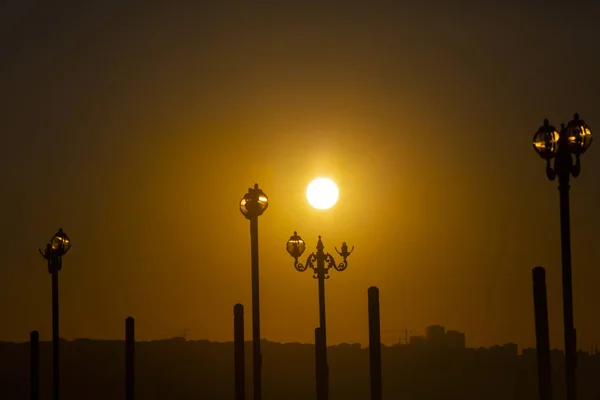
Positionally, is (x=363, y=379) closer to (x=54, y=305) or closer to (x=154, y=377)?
(x=154, y=377)

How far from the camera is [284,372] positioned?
127 metres

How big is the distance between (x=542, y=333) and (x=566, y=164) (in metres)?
3.28

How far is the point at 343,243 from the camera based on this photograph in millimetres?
44750

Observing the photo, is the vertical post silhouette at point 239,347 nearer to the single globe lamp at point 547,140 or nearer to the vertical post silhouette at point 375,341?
the vertical post silhouette at point 375,341

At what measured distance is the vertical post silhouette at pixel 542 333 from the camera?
1013 inches

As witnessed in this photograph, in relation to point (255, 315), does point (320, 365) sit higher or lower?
lower

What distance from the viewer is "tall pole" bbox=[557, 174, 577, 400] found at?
25031mm

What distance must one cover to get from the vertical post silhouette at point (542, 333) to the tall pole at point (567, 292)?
0.56 m

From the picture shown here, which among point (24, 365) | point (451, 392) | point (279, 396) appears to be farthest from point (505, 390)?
point (24, 365)

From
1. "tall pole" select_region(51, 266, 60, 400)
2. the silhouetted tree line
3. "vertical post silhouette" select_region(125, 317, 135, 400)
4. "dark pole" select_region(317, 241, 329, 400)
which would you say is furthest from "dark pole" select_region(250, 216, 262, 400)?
the silhouetted tree line

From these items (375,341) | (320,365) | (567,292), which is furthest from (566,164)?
(320,365)

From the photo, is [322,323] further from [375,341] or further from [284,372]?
[284,372]

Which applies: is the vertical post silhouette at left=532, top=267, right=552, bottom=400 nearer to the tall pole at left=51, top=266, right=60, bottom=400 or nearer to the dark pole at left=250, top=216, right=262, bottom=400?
the dark pole at left=250, top=216, right=262, bottom=400

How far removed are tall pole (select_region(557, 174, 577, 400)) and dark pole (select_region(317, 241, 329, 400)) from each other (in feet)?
35.9
